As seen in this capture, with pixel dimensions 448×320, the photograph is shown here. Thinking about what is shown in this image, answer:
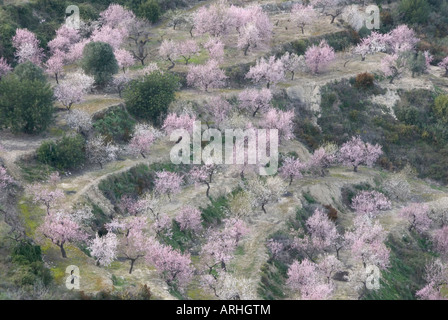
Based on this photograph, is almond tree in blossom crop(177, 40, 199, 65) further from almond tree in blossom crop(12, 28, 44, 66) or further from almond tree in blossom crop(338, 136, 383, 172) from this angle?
almond tree in blossom crop(338, 136, 383, 172)

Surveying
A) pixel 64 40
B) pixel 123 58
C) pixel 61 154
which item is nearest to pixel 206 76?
pixel 123 58

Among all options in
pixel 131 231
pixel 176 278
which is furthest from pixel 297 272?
pixel 131 231

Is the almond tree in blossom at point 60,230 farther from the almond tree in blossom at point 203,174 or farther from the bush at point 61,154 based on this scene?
the almond tree in blossom at point 203,174

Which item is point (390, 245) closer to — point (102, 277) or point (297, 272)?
point (297, 272)

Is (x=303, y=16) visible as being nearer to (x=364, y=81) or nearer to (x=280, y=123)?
(x=364, y=81)

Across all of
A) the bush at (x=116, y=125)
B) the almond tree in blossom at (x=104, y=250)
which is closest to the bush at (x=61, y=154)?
the bush at (x=116, y=125)

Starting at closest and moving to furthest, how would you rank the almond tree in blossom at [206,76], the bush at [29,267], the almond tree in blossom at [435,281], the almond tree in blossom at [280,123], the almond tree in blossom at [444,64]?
the bush at [29,267] < the almond tree in blossom at [435,281] < the almond tree in blossom at [280,123] < the almond tree in blossom at [206,76] < the almond tree in blossom at [444,64]
